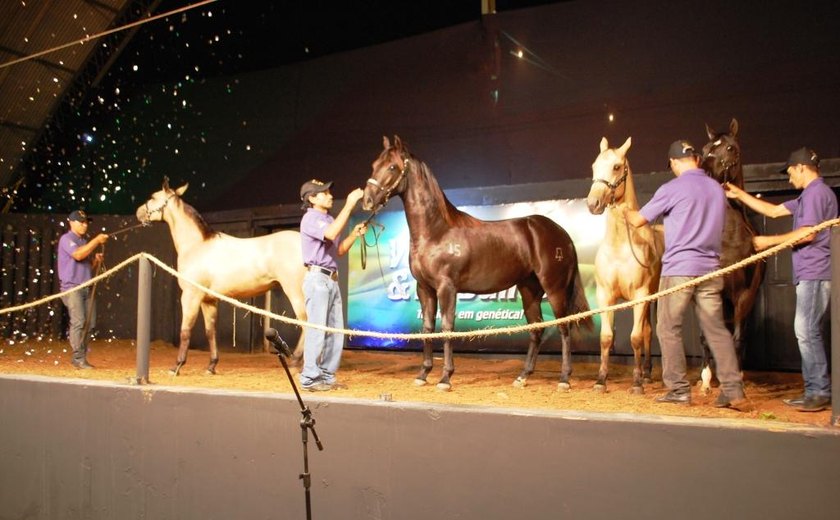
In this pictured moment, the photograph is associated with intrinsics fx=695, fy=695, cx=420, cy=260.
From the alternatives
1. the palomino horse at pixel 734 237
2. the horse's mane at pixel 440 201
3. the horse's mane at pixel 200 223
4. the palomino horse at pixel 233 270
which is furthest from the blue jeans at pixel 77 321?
the palomino horse at pixel 734 237

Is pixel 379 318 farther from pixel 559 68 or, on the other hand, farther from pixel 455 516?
pixel 455 516

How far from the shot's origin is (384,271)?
9930mm

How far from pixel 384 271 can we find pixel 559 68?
383cm

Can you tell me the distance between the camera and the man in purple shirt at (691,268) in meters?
4.05

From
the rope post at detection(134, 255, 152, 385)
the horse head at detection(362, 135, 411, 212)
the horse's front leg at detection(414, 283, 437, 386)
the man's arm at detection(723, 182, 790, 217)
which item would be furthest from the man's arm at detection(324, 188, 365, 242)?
the man's arm at detection(723, 182, 790, 217)

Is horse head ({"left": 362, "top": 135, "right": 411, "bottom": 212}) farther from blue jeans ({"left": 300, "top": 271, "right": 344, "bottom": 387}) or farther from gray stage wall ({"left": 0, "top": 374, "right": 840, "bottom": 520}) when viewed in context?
gray stage wall ({"left": 0, "top": 374, "right": 840, "bottom": 520})

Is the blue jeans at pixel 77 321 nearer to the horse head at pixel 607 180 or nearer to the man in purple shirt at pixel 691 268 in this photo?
the horse head at pixel 607 180

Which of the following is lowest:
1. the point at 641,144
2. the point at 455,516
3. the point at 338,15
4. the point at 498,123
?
the point at 455,516

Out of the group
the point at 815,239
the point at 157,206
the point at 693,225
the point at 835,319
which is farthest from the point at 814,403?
the point at 157,206

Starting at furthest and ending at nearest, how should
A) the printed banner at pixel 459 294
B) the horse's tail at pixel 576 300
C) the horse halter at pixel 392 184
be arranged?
the printed banner at pixel 459 294, the horse's tail at pixel 576 300, the horse halter at pixel 392 184

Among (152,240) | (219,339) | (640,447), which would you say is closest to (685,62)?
(640,447)

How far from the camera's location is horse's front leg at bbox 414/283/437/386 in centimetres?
585

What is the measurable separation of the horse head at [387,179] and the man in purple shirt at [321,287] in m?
0.13

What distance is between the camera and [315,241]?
5789mm
